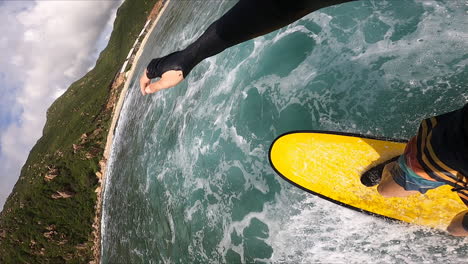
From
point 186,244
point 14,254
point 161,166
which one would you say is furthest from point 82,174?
point 186,244

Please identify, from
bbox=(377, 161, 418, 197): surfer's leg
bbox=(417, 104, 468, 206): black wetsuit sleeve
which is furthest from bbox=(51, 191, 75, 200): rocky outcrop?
bbox=(417, 104, 468, 206): black wetsuit sleeve

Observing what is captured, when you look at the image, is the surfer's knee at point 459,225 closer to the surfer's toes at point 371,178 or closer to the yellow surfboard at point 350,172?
the yellow surfboard at point 350,172

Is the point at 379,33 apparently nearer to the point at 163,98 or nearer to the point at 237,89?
the point at 237,89

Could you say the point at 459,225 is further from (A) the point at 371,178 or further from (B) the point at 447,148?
(B) the point at 447,148

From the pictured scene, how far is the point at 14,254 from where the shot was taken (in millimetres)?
28000

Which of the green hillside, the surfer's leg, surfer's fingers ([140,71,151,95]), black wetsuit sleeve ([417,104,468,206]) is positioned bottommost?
the green hillside

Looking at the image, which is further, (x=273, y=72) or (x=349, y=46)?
(x=273, y=72)

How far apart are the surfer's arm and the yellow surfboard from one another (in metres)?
3.32

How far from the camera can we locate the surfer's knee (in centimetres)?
405

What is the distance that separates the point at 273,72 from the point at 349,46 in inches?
95.5

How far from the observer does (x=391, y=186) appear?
405 centimetres

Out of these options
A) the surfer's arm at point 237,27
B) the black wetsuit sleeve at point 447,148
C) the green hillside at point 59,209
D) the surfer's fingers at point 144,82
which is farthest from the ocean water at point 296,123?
the green hillside at point 59,209

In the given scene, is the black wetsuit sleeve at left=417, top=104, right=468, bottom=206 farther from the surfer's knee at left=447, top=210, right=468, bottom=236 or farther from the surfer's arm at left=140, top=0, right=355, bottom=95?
the surfer's arm at left=140, top=0, right=355, bottom=95

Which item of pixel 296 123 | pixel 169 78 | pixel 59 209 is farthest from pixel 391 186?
pixel 59 209
